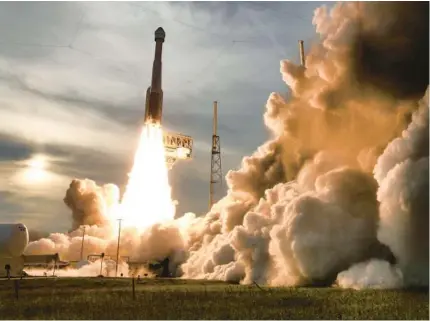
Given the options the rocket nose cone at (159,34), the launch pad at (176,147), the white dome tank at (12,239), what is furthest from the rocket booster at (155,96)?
the white dome tank at (12,239)

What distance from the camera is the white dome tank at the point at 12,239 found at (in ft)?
261

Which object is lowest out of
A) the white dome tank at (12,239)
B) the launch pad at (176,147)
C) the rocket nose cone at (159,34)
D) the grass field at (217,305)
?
the grass field at (217,305)

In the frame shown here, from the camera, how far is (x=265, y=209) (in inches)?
3287

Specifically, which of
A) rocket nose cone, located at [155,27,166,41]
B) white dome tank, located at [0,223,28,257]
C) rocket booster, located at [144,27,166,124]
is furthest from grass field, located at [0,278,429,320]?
rocket nose cone, located at [155,27,166,41]

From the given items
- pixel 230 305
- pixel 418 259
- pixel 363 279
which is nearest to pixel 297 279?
pixel 363 279

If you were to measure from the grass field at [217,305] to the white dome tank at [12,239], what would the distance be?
31.6m

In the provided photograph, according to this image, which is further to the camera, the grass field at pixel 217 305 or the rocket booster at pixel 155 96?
the rocket booster at pixel 155 96

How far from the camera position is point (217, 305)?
39031 mm

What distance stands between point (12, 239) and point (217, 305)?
52.1 m

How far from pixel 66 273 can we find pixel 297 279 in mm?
46530

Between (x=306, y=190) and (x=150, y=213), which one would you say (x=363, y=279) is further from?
(x=150, y=213)

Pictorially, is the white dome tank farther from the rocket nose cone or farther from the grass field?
the rocket nose cone

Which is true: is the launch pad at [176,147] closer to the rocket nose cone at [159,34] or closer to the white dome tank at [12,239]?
the rocket nose cone at [159,34]

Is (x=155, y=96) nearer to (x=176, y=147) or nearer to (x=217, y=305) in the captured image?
(x=176, y=147)
